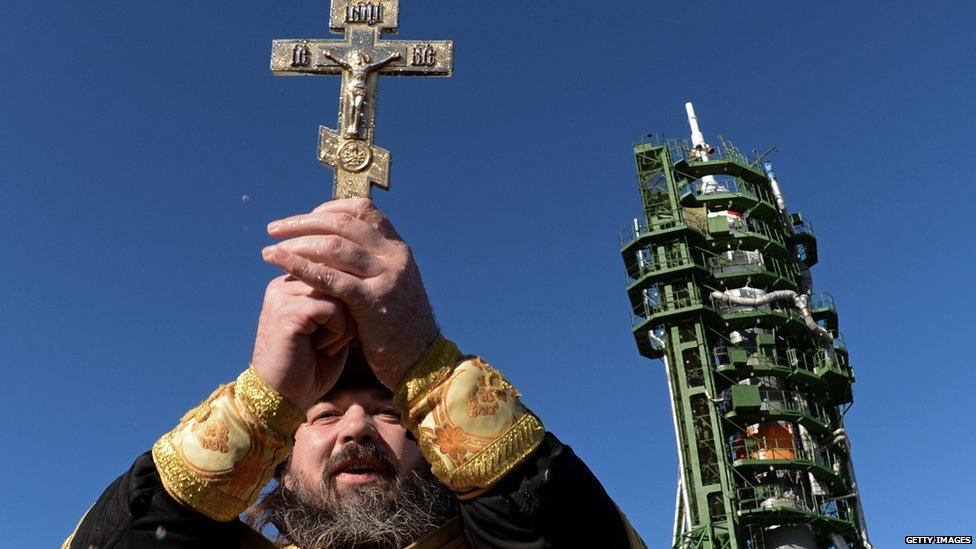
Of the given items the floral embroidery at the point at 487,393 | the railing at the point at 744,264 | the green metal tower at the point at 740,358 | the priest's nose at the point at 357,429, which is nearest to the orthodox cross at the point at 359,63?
the priest's nose at the point at 357,429

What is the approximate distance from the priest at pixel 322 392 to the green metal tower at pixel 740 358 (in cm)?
3922

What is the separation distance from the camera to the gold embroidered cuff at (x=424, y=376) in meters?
3.06

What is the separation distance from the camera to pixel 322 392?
309cm

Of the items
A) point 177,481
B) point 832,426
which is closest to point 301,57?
point 177,481

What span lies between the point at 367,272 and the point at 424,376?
1.49 feet

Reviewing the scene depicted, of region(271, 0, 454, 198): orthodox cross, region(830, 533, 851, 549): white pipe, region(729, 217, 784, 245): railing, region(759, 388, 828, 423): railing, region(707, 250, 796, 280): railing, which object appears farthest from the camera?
region(729, 217, 784, 245): railing

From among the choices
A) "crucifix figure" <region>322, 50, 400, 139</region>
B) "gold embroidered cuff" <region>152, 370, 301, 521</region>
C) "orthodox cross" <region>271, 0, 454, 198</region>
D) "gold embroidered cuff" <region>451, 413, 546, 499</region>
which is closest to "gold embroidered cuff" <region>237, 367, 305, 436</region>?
"gold embroidered cuff" <region>152, 370, 301, 521</region>

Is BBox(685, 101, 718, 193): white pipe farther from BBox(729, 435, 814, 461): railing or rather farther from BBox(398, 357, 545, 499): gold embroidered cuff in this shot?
BBox(398, 357, 545, 499): gold embroidered cuff

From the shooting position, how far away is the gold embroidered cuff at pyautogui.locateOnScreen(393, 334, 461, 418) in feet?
10.0

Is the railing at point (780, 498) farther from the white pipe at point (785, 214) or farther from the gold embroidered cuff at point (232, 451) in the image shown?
the gold embroidered cuff at point (232, 451)

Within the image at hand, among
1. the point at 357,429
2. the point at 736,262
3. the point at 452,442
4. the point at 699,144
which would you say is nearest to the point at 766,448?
the point at 736,262

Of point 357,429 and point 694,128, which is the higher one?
point 694,128

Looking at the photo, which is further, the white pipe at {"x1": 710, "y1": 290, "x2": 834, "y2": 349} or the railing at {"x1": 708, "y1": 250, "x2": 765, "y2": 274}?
the railing at {"x1": 708, "y1": 250, "x2": 765, "y2": 274}

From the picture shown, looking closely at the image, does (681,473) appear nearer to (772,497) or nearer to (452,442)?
(772,497)
